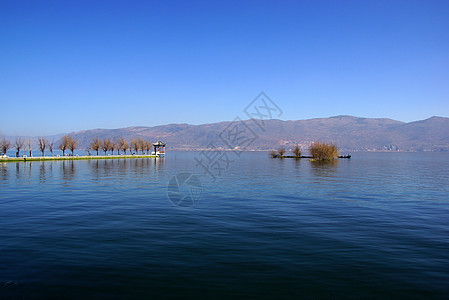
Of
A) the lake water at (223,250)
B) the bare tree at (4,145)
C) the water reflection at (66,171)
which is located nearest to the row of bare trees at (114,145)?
the bare tree at (4,145)

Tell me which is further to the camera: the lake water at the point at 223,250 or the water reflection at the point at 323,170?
the water reflection at the point at 323,170

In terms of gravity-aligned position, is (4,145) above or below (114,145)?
below

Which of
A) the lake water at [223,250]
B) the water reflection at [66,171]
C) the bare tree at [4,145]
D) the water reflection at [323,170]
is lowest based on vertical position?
the water reflection at [323,170]

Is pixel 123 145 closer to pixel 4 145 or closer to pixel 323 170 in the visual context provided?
pixel 4 145

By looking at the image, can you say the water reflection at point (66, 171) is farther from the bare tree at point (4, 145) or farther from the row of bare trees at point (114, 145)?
the row of bare trees at point (114, 145)

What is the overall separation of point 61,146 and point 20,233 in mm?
127631

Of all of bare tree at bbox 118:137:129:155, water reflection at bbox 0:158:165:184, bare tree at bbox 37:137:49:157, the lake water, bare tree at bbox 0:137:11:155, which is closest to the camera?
the lake water

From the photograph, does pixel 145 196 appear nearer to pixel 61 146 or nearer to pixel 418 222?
pixel 418 222

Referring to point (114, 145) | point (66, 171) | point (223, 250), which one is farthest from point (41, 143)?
point (223, 250)

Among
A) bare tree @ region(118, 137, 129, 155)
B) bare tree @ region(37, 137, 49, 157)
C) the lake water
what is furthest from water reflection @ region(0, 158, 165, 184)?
bare tree @ region(118, 137, 129, 155)

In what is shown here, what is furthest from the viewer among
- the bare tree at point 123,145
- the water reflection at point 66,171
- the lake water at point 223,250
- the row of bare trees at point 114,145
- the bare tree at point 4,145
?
the bare tree at point 123,145

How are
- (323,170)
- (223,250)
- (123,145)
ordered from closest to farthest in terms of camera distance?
(223,250)
(323,170)
(123,145)

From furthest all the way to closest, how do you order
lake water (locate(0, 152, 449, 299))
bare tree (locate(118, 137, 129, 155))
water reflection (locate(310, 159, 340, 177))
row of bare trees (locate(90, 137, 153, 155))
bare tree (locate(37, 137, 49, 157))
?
bare tree (locate(118, 137, 129, 155)), row of bare trees (locate(90, 137, 153, 155)), bare tree (locate(37, 137, 49, 157)), water reflection (locate(310, 159, 340, 177)), lake water (locate(0, 152, 449, 299))

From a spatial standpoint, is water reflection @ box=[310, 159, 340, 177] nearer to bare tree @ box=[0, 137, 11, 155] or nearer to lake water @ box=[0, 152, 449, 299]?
lake water @ box=[0, 152, 449, 299]
